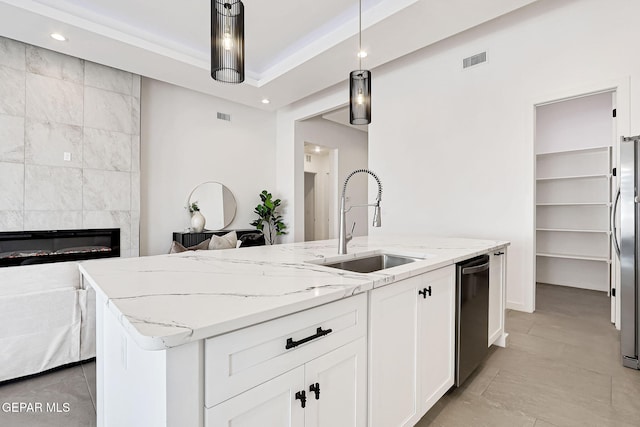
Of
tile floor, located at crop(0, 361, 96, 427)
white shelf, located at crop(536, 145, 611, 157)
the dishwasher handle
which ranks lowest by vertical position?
tile floor, located at crop(0, 361, 96, 427)

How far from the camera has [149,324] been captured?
0.74 meters

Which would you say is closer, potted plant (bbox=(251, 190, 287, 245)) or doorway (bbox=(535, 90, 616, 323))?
doorway (bbox=(535, 90, 616, 323))

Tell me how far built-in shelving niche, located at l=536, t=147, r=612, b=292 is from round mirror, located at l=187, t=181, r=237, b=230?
5221 millimetres

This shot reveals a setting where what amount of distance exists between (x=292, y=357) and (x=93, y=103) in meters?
5.10

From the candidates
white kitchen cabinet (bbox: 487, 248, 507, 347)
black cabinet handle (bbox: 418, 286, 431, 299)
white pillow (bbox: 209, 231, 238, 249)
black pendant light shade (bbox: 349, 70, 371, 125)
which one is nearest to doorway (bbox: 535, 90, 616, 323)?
white kitchen cabinet (bbox: 487, 248, 507, 347)

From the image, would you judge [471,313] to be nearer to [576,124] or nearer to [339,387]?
[339,387]

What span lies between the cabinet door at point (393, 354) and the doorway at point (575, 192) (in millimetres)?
4266

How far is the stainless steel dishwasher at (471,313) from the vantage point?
186 centimetres

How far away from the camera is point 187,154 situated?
5.60m

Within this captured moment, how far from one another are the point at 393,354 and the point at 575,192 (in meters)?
→ 4.84

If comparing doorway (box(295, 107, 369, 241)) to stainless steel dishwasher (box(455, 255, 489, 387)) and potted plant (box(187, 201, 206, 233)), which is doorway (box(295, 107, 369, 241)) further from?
stainless steel dishwasher (box(455, 255, 489, 387))

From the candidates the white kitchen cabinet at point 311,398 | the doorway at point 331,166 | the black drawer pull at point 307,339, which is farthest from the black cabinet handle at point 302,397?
the doorway at point 331,166

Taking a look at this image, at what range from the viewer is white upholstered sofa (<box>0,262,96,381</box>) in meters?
2.01

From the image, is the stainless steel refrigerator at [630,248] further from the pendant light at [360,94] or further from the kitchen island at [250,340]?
the pendant light at [360,94]
